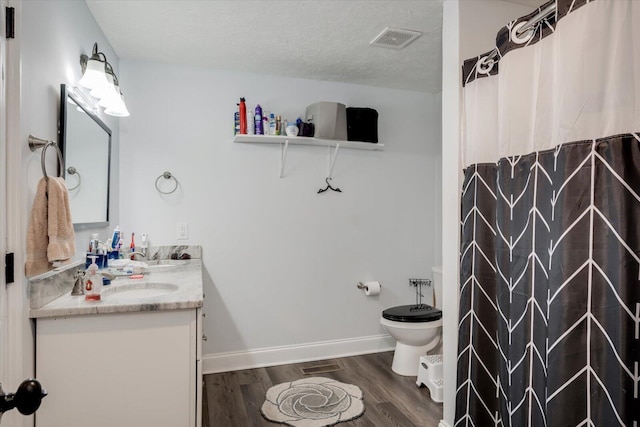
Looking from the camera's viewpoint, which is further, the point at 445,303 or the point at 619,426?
the point at 445,303

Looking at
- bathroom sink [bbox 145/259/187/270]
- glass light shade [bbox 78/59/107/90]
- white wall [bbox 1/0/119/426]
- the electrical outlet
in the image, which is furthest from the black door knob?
the electrical outlet

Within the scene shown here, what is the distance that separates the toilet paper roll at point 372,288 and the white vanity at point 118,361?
189cm

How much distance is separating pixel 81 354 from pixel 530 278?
5.48 feet

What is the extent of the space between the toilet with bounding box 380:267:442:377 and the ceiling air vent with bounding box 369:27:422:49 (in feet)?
6.08

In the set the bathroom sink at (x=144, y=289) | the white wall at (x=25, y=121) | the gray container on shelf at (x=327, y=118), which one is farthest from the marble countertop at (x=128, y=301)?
the gray container on shelf at (x=327, y=118)

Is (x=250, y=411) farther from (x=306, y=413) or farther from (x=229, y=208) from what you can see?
(x=229, y=208)

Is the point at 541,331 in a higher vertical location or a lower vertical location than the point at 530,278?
lower

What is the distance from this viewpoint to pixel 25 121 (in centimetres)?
134

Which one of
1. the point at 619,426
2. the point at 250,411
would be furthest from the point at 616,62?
the point at 250,411

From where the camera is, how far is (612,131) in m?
1.10

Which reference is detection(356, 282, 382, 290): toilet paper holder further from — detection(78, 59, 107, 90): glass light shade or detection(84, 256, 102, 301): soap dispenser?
detection(78, 59, 107, 90): glass light shade

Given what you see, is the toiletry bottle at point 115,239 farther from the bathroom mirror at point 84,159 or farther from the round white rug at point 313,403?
the round white rug at point 313,403

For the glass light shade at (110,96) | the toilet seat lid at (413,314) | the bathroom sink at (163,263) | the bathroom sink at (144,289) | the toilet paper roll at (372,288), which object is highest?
the glass light shade at (110,96)

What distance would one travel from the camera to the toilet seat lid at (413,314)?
2.70 metres
